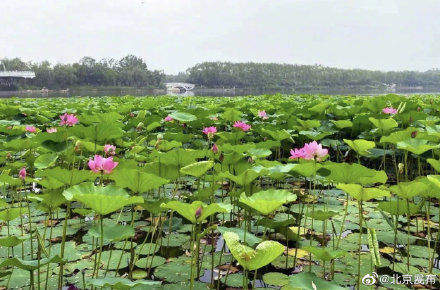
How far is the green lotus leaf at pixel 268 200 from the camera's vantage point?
4.65 feet

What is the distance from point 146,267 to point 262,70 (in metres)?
103

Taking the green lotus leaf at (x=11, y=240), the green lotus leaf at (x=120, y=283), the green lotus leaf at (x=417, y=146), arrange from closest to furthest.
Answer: the green lotus leaf at (x=120, y=283)
the green lotus leaf at (x=11, y=240)
the green lotus leaf at (x=417, y=146)

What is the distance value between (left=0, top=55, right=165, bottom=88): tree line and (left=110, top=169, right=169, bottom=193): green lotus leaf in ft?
224

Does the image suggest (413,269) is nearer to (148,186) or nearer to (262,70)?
(148,186)

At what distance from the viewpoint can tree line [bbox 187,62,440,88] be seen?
96750mm

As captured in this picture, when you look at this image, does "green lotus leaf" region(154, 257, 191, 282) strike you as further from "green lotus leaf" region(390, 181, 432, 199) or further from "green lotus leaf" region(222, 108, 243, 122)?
"green lotus leaf" region(222, 108, 243, 122)

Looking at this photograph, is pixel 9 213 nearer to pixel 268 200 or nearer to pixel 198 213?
pixel 198 213

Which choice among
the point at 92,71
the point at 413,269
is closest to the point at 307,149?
the point at 413,269

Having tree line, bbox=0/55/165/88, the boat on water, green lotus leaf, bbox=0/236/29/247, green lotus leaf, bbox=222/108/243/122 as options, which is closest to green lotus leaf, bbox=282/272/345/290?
green lotus leaf, bbox=0/236/29/247

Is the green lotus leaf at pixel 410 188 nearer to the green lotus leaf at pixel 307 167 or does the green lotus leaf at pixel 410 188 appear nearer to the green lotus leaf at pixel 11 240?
the green lotus leaf at pixel 307 167

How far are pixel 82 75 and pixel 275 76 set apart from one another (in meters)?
49.3

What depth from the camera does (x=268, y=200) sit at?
4.97 feet

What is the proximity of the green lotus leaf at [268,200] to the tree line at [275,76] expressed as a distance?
300 feet

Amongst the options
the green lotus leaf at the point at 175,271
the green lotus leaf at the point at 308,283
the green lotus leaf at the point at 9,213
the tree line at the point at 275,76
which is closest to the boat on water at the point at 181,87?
the tree line at the point at 275,76
